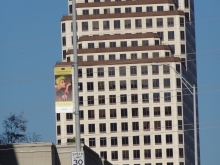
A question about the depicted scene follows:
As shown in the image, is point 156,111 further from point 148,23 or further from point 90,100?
point 148,23

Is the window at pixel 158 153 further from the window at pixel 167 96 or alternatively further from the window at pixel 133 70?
the window at pixel 133 70

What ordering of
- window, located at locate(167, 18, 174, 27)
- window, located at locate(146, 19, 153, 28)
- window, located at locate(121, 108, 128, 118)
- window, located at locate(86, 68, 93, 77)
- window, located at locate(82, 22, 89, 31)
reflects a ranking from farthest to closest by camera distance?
window, located at locate(82, 22, 89, 31)
window, located at locate(146, 19, 153, 28)
window, located at locate(167, 18, 174, 27)
window, located at locate(121, 108, 128, 118)
window, located at locate(86, 68, 93, 77)

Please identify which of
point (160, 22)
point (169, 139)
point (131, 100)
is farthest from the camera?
point (160, 22)

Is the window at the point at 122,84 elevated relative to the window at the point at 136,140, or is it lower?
elevated

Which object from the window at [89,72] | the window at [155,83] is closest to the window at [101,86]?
the window at [89,72]

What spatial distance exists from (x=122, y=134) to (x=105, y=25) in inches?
784

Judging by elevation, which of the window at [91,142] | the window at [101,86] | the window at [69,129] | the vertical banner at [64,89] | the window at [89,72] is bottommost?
the window at [91,142]

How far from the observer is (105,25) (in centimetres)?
17738

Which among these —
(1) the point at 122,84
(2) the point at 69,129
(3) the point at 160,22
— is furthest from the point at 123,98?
(3) the point at 160,22

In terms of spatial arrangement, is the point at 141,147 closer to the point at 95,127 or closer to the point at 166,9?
the point at 95,127

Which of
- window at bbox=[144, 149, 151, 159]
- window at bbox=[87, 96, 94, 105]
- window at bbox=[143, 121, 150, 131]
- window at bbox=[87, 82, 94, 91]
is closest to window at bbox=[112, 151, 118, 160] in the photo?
window at bbox=[144, 149, 151, 159]

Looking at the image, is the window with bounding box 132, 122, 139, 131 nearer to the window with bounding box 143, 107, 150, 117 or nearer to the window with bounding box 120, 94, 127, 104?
the window with bounding box 143, 107, 150, 117

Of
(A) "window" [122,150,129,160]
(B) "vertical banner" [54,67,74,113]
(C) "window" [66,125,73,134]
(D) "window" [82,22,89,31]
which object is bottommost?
(A) "window" [122,150,129,160]

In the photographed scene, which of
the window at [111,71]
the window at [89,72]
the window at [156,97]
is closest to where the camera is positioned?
the window at [156,97]
